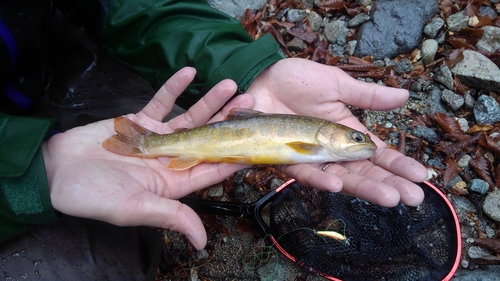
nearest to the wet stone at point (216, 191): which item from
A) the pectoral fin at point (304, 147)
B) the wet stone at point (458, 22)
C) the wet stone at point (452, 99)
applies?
the pectoral fin at point (304, 147)

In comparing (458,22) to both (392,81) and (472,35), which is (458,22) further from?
(392,81)

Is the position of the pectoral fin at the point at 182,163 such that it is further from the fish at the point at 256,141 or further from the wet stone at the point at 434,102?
the wet stone at the point at 434,102

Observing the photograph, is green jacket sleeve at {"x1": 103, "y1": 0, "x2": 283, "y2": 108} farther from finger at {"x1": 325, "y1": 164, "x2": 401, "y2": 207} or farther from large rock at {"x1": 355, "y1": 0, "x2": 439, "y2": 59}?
large rock at {"x1": 355, "y1": 0, "x2": 439, "y2": 59}

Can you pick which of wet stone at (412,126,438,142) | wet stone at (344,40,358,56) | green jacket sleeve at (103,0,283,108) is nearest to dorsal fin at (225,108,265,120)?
green jacket sleeve at (103,0,283,108)

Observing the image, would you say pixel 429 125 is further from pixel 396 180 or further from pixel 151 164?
pixel 151 164

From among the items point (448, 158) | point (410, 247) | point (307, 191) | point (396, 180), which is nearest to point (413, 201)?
point (396, 180)
